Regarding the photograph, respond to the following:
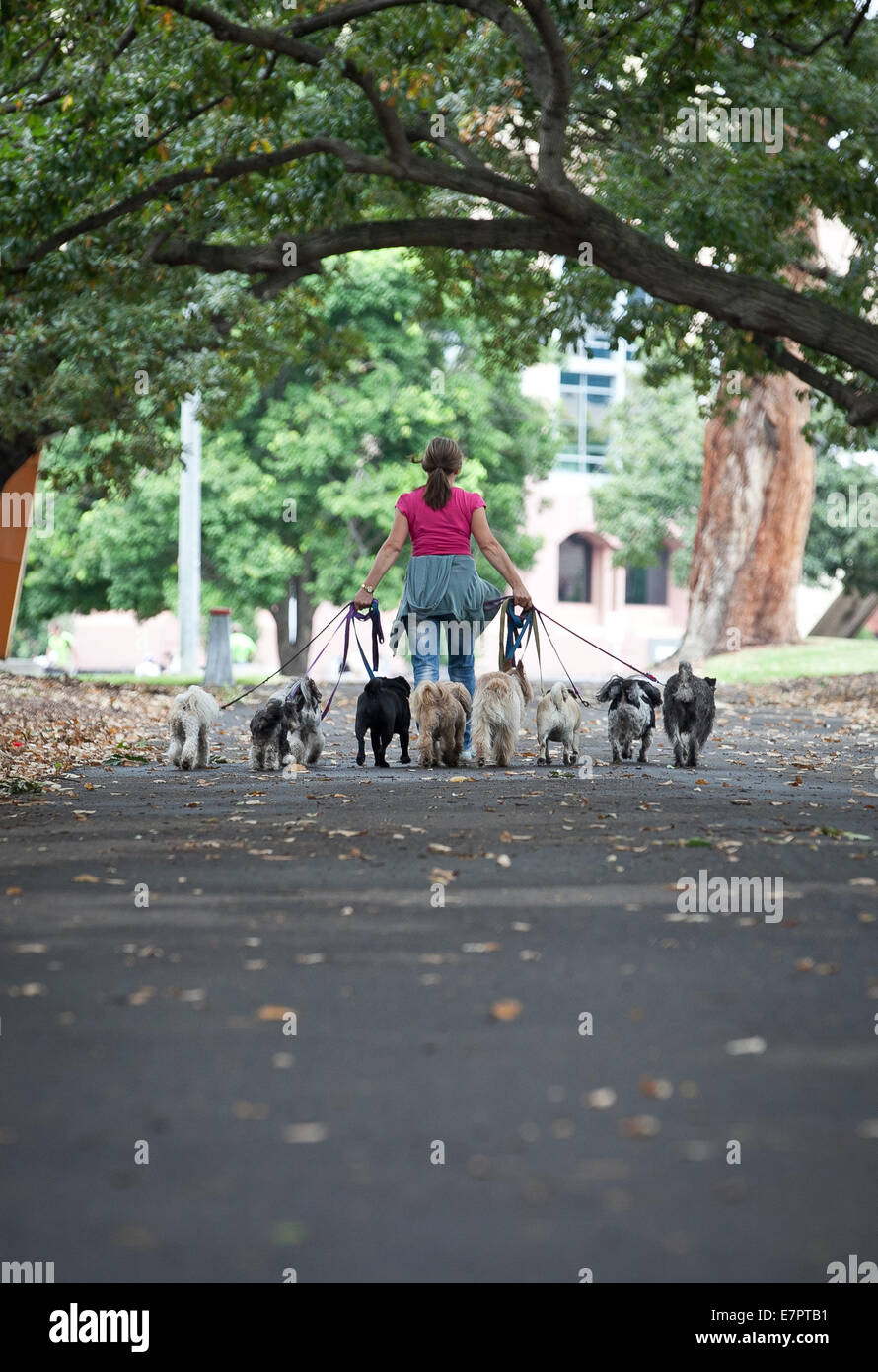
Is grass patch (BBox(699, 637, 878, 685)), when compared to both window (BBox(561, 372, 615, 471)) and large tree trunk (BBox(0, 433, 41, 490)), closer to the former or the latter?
large tree trunk (BBox(0, 433, 41, 490))

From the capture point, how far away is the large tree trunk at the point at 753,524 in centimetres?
3156

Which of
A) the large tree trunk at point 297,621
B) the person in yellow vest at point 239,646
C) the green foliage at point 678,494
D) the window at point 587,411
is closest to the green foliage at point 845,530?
the green foliage at point 678,494

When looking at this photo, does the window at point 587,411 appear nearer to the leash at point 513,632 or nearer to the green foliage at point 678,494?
the green foliage at point 678,494

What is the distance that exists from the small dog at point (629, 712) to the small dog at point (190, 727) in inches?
117

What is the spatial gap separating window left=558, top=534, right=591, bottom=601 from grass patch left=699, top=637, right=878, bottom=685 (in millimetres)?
27963

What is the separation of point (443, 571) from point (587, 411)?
4983 cm

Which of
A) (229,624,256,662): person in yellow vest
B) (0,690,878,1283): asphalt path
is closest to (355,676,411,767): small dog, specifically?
(0,690,878,1283): asphalt path

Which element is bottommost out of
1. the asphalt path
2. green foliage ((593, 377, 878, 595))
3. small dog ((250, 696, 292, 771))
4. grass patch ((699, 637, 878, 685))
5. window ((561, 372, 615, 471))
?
the asphalt path

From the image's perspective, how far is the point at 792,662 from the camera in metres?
28.6

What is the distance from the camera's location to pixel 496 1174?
3.39m

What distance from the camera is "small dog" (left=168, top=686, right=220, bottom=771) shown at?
11844mm

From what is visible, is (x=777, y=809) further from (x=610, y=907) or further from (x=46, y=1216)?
(x=46, y=1216)

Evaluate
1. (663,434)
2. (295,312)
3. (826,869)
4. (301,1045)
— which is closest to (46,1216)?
(301,1045)

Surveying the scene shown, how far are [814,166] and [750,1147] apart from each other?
16130 millimetres
